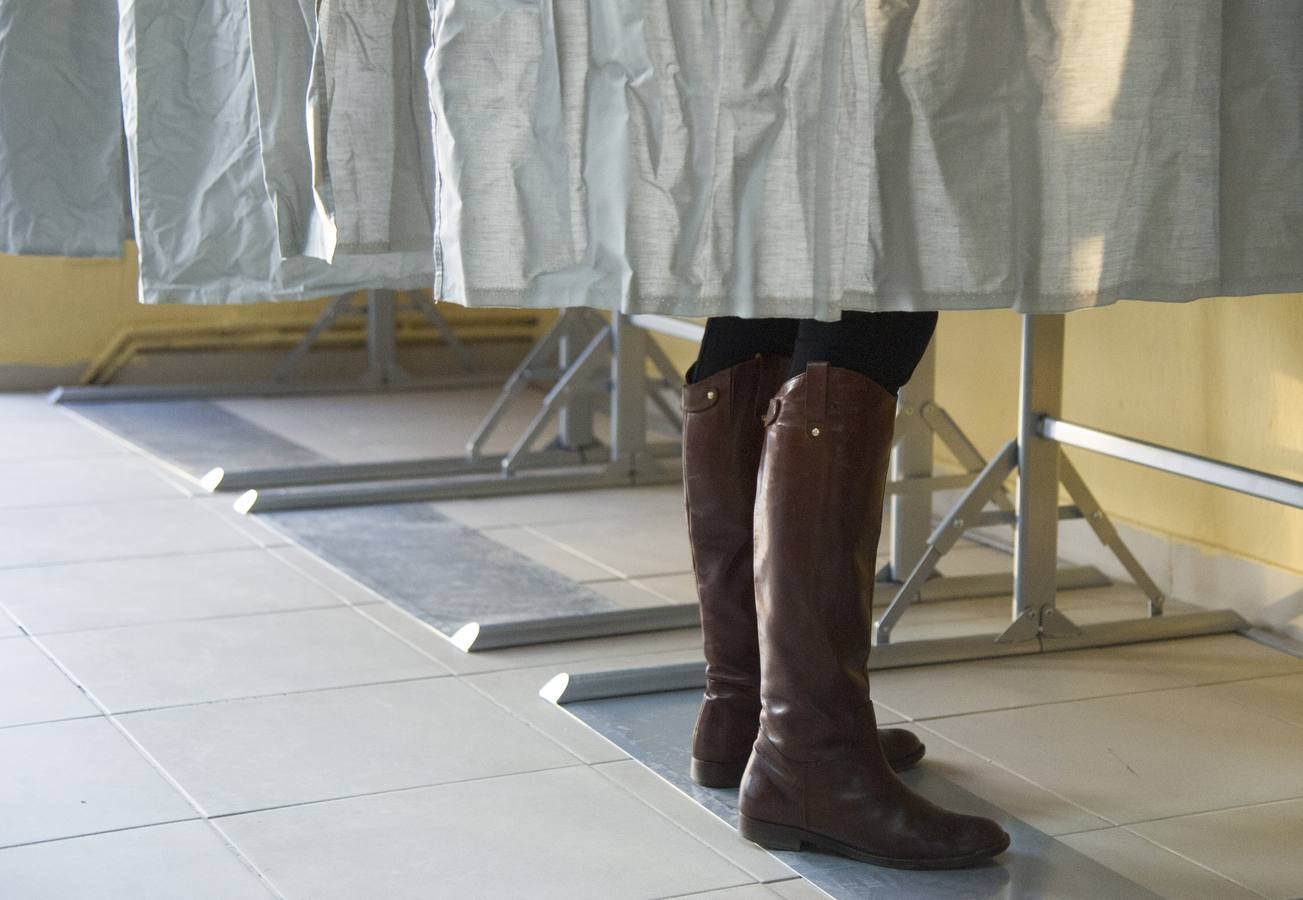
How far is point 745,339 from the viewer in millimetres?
1663

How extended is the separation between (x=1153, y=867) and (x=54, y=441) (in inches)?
115

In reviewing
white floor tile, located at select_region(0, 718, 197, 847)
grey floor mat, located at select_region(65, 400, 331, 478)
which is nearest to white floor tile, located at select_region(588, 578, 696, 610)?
white floor tile, located at select_region(0, 718, 197, 847)

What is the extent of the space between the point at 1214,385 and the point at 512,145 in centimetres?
165

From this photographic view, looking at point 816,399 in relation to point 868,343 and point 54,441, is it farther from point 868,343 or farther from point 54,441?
point 54,441

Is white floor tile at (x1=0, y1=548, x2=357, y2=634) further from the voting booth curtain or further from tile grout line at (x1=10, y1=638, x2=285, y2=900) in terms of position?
the voting booth curtain

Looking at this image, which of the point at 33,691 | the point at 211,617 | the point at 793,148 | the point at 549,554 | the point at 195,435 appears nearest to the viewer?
the point at 793,148

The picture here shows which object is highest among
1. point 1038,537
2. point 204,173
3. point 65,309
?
point 204,173

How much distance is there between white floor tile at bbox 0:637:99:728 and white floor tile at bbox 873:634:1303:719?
986 mm

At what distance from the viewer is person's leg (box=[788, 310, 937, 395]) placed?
1480mm

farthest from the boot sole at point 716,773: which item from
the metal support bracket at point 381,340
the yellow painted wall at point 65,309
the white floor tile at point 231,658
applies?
the yellow painted wall at point 65,309

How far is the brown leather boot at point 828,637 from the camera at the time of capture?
149 centimetres

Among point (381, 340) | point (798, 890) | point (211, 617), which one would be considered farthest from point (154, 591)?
point (381, 340)

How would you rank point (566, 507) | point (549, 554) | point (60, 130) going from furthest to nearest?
point (566, 507)
point (549, 554)
point (60, 130)

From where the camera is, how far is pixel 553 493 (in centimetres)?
341
